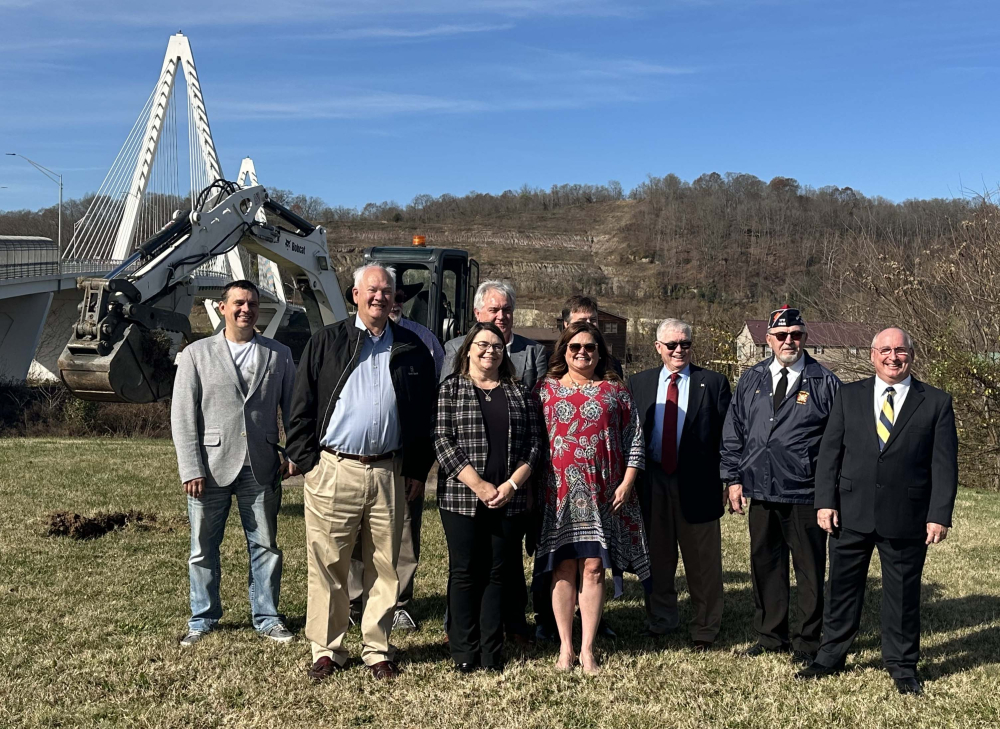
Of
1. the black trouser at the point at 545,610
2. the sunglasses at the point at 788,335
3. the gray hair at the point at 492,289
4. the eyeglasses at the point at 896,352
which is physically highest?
the gray hair at the point at 492,289

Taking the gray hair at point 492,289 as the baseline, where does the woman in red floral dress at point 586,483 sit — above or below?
below

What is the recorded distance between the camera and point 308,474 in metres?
4.82

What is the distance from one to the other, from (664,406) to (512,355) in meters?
0.98

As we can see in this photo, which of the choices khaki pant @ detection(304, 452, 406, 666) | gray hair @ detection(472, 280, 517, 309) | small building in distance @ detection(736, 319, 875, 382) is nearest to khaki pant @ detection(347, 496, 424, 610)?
khaki pant @ detection(304, 452, 406, 666)

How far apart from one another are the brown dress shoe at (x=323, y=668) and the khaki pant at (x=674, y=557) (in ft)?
6.41

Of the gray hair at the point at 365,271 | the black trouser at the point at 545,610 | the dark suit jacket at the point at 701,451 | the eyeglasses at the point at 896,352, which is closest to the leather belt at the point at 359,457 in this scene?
the gray hair at the point at 365,271

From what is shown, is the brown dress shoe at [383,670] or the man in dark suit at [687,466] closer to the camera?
the brown dress shoe at [383,670]

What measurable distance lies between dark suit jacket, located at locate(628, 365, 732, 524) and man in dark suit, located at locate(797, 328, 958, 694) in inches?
28.0

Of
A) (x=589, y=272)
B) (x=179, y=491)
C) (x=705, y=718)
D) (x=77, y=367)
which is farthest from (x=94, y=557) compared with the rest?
(x=589, y=272)

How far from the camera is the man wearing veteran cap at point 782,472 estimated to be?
505 centimetres

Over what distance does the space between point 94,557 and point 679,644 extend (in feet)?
16.0

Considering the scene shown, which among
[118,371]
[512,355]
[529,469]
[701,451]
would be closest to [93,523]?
[118,371]

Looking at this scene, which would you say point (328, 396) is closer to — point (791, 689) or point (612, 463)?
point (612, 463)

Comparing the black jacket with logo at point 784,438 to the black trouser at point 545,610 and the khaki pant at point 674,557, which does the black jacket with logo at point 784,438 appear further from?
the black trouser at point 545,610
